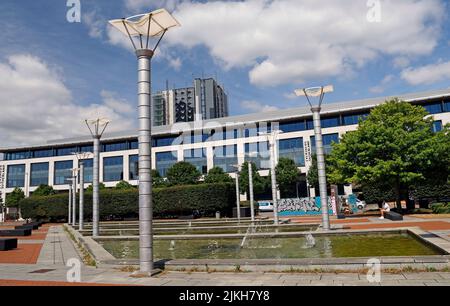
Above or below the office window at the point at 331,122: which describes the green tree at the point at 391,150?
below

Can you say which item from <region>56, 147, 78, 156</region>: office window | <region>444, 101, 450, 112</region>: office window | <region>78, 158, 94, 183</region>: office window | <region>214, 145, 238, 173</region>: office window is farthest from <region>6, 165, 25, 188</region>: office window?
<region>444, 101, 450, 112</region>: office window

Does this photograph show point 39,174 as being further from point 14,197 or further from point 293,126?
point 293,126

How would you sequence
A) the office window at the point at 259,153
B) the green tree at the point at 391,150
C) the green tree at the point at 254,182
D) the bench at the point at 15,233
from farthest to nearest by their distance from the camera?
the office window at the point at 259,153 → the green tree at the point at 254,182 → the green tree at the point at 391,150 → the bench at the point at 15,233

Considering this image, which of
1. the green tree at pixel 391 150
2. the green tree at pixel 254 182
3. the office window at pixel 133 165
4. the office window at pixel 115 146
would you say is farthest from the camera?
the office window at pixel 115 146

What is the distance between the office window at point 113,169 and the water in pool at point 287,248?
63.7 metres

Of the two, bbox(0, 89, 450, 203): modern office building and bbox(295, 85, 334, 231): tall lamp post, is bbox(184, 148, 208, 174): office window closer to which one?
bbox(0, 89, 450, 203): modern office building

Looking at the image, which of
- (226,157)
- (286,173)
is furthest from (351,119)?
(226,157)

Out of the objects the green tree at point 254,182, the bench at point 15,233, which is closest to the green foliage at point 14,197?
the green tree at point 254,182

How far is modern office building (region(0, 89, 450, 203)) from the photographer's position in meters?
64.6

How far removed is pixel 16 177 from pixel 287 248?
293 feet

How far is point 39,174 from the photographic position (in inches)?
3324

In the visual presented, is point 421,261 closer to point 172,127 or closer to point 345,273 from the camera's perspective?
point 345,273

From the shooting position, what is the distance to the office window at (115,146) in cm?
8056

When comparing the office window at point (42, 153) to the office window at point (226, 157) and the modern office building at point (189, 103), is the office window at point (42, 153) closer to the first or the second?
the office window at point (226, 157)
